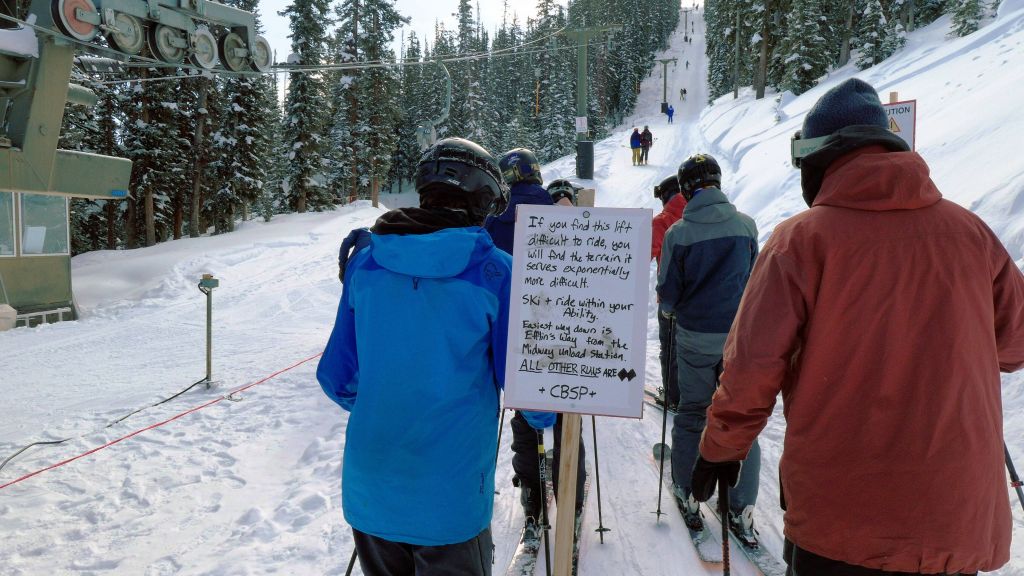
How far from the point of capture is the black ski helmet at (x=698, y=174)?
12.3 ft

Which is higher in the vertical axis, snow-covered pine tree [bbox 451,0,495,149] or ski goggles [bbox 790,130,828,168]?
snow-covered pine tree [bbox 451,0,495,149]

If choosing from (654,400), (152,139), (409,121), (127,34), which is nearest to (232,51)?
(127,34)

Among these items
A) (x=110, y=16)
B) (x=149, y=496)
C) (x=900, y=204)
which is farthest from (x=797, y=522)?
(x=110, y=16)

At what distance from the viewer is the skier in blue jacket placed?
1923 mm

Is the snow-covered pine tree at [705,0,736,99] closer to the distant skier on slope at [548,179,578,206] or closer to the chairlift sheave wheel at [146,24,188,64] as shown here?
the chairlift sheave wheel at [146,24,188,64]

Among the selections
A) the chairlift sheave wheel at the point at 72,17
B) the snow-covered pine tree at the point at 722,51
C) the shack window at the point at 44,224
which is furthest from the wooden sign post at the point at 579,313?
the snow-covered pine tree at the point at 722,51

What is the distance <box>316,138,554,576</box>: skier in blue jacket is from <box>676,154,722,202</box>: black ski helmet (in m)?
2.12

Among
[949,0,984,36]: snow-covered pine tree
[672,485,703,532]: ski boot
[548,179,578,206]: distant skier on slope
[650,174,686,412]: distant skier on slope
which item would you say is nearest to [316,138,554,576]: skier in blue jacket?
[672,485,703,532]: ski boot

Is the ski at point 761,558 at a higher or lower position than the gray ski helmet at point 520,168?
lower

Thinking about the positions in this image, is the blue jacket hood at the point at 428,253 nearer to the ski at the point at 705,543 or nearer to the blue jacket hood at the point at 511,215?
the blue jacket hood at the point at 511,215

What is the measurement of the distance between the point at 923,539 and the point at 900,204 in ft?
2.96

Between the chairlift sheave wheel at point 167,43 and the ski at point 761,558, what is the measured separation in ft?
37.5

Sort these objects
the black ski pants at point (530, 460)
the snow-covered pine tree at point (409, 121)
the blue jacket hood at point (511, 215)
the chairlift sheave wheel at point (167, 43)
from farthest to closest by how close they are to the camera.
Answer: the snow-covered pine tree at point (409, 121)
the chairlift sheave wheel at point (167, 43)
the blue jacket hood at point (511, 215)
the black ski pants at point (530, 460)

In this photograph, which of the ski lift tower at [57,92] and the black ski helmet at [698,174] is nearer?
the black ski helmet at [698,174]
